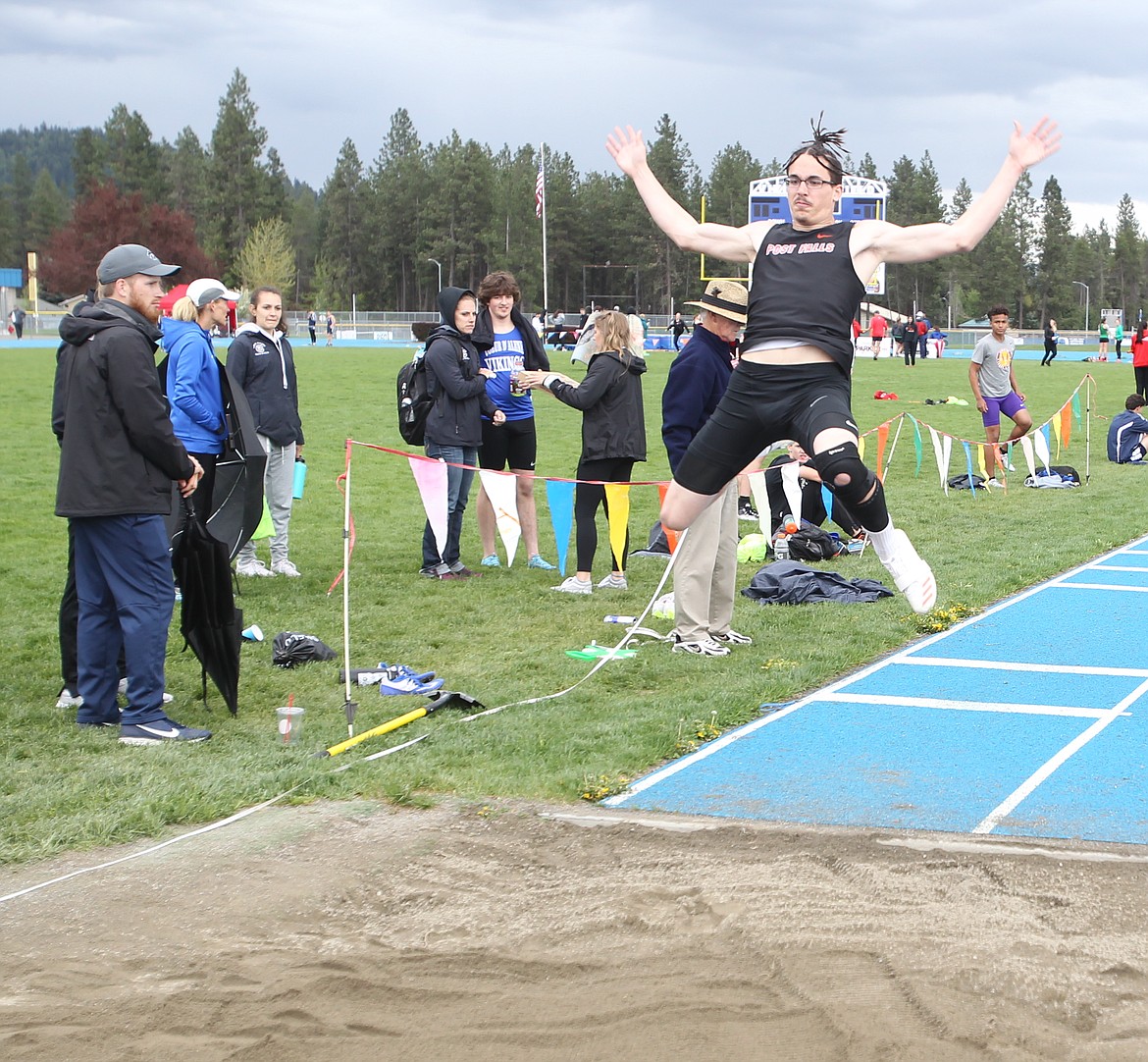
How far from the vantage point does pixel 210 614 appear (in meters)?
6.30

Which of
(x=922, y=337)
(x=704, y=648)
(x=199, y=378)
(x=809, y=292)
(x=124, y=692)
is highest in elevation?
(x=922, y=337)

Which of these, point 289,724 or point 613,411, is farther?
point 613,411

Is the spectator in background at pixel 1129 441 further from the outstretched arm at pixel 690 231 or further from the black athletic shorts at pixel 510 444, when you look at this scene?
the outstretched arm at pixel 690 231

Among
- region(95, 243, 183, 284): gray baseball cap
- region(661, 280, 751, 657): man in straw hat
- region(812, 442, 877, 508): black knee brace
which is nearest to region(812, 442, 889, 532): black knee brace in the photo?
region(812, 442, 877, 508): black knee brace

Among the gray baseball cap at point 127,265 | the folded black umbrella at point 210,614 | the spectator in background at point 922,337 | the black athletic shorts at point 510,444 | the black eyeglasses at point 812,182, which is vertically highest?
the spectator in background at point 922,337

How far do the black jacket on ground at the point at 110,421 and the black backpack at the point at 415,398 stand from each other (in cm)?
395

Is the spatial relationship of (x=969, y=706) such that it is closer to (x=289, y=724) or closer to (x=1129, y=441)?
(x=289, y=724)

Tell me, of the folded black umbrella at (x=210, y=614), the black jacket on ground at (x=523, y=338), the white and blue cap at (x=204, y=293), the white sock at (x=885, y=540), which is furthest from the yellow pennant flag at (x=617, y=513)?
the white sock at (x=885, y=540)

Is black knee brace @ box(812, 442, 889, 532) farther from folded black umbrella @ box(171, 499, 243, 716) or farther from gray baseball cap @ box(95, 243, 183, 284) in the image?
gray baseball cap @ box(95, 243, 183, 284)

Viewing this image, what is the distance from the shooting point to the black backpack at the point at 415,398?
9828 millimetres


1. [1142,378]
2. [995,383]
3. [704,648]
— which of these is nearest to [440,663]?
[704,648]

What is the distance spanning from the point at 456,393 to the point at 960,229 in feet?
16.2

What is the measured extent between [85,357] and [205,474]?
2488mm

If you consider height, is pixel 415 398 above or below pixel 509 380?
below
